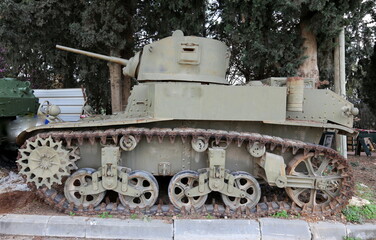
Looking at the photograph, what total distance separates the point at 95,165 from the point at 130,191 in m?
0.91

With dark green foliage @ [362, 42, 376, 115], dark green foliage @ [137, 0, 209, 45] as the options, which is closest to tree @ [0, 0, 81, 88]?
dark green foliage @ [137, 0, 209, 45]

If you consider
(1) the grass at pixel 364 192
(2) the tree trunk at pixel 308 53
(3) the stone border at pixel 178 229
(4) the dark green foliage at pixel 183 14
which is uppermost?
(4) the dark green foliage at pixel 183 14

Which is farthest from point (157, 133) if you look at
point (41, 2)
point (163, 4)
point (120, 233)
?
point (41, 2)

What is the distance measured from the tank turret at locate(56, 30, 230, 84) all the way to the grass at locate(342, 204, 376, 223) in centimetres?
343

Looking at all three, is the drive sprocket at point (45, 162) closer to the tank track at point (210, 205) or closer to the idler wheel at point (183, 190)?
the tank track at point (210, 205)

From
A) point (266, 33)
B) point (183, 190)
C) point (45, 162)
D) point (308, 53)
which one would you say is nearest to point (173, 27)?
point (266, 33)

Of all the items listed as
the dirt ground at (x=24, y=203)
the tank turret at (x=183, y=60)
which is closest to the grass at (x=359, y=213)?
the dirt ground at (x=24, y=203)

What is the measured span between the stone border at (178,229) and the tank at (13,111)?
3680 mm

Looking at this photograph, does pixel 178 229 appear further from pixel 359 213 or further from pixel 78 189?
pixel 359 213

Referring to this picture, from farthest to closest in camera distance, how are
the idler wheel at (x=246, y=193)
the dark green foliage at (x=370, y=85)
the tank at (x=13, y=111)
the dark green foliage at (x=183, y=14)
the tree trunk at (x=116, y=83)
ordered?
the dark green foliage at (x=370, y=85), the tree trunk at (x=116, y=83), the dark green foliage at (x=183, y=14), the tank at (x=13, y=111), the idler wheel at (x=246, y=193)

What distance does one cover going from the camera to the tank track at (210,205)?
16.7 ft

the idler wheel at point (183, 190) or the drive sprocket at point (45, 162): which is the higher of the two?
the drive sprocket at point (45, 162)

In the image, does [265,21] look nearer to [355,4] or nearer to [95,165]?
[355,4]

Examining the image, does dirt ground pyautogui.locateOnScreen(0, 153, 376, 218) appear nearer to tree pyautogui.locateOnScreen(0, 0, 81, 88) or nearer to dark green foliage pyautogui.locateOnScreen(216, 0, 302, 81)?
dark green foliage pyautogui.locateOnScreen(216, 0, 302, 81)
